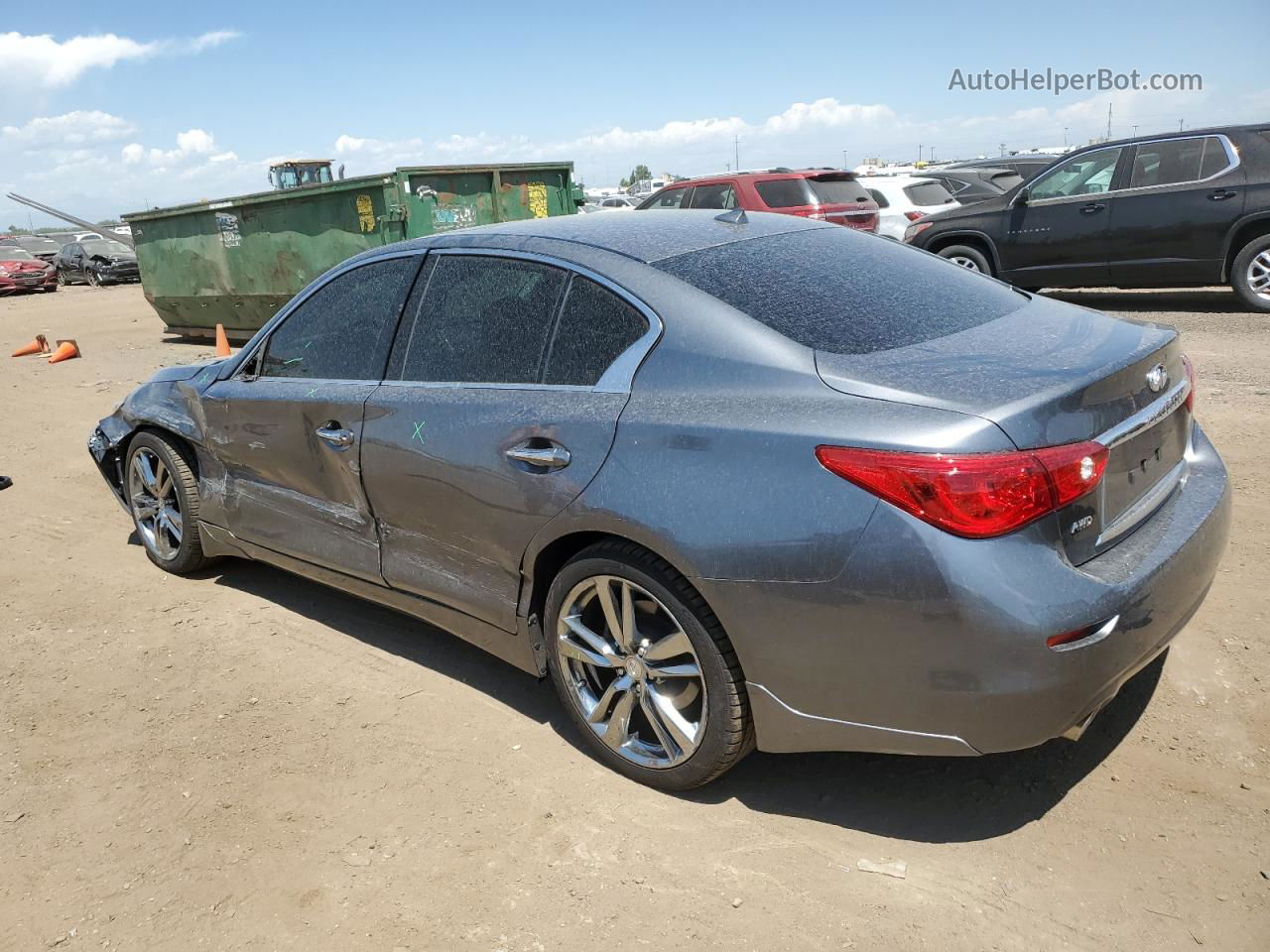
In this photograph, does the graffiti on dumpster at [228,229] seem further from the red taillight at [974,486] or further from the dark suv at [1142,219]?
the red taillight at [974,486]

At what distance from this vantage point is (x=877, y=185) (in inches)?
600

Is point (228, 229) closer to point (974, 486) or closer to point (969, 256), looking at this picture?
point (969, 256)

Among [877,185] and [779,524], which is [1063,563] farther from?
[877,185]

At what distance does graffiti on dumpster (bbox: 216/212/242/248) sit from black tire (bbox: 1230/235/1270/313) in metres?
11.4

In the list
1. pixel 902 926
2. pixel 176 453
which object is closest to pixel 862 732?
pixel 902 926

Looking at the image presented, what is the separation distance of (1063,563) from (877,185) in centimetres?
1384

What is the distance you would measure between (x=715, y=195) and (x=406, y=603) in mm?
11430

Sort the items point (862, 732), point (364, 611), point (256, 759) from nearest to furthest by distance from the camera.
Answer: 1. point (862, 732)
2. point (256, 759)
3. point (364, 611)

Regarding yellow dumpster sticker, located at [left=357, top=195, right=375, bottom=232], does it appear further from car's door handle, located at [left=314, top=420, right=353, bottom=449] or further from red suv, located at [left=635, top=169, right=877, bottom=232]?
car's door handle, located at [left=314, top=420, right=353, bottom=449]

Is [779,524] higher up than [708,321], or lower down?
lower down

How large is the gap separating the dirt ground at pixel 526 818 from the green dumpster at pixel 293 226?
7945mm

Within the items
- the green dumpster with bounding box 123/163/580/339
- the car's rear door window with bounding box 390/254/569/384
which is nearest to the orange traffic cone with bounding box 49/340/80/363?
the green dumpster with bounding box 123/163/580/339

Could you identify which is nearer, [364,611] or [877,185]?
[364,611]

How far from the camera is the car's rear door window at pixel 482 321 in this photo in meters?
3.24
